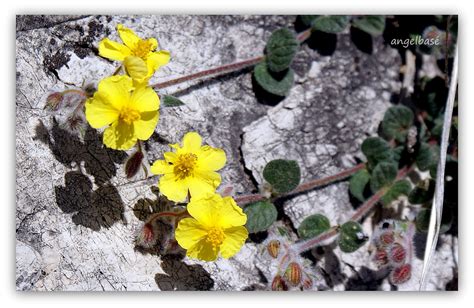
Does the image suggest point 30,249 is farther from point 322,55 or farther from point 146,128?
point 322,55

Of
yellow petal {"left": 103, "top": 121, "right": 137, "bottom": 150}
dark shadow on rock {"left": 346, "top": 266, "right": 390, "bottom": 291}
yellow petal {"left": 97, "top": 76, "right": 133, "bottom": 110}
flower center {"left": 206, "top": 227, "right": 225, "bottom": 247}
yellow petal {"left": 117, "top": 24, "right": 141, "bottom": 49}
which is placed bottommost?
dark shadow on rock {"left": 346, "top": 266, "right": 390, "bottom": 291}

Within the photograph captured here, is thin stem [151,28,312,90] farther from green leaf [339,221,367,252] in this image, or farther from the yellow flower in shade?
green leaf [339,221,367,252]

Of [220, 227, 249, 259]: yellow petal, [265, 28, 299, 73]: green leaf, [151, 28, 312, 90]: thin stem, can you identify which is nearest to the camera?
[220, 227, 249, 259]: yellow petal

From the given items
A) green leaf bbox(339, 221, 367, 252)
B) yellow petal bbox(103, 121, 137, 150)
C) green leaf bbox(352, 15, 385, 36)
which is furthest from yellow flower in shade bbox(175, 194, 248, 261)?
green leaf bbox(352, 15, 385, 36)

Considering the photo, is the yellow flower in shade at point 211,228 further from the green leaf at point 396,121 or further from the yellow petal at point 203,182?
the green leaf at point 396,121
